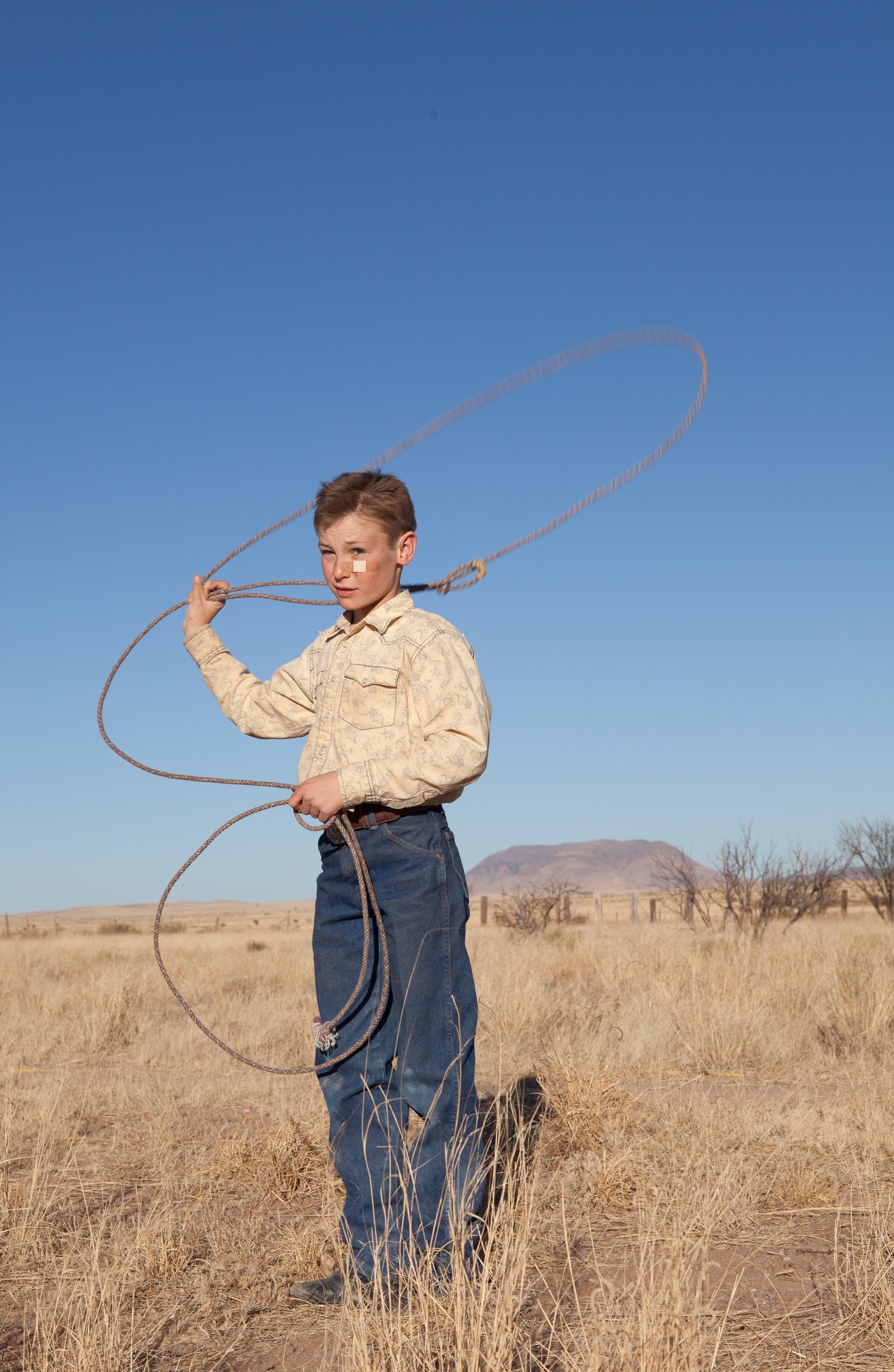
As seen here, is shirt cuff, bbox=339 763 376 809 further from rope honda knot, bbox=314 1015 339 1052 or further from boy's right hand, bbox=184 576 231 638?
boy's right hand, bbox=184 576 231 638

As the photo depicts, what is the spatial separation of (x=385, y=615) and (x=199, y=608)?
0.73 meters

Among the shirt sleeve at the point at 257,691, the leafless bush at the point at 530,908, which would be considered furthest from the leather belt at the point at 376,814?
the leafless bush at the point at 530,908

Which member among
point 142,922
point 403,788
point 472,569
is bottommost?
point 142,922

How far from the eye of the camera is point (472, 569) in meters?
3.30

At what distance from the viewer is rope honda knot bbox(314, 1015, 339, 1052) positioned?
9.25 ft

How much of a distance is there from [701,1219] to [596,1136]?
1.20 meters

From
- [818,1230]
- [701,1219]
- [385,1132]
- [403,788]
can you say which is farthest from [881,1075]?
[403,788]

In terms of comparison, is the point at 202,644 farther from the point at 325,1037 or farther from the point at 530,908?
the point at 530,908

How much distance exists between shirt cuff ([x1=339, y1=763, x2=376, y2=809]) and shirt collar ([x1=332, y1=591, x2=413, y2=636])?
0.47 metres

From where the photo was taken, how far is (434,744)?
2641 mm

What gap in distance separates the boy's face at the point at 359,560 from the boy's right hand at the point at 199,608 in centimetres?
53

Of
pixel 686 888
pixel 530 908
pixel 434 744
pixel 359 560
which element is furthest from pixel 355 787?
pixel 686 888

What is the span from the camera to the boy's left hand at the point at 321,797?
260 centimetres

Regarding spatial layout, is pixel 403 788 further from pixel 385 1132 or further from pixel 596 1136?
pixel 596 1136
